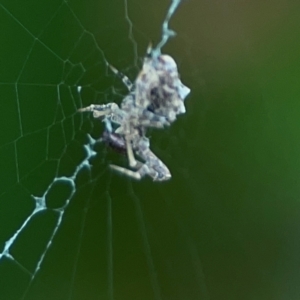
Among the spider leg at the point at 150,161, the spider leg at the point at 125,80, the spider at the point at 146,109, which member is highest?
the spider leg at the point at 125,80

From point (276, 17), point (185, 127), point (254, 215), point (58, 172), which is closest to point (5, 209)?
point (58, 172)

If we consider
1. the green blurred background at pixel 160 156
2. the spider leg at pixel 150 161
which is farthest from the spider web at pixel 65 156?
the spider leg at pixel 150 161

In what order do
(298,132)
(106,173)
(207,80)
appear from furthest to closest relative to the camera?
(298,132) < (207,80) < (106,173)

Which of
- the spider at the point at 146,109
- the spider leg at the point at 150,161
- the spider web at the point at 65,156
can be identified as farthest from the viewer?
the spider leg at the point at 150,161

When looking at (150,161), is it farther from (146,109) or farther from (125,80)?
(125,80)

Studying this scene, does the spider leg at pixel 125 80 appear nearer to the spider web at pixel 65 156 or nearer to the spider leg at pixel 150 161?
the spider web at pixel 65 156

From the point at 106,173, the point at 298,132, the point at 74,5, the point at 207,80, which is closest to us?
the point at 74,5

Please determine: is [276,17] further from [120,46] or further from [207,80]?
[120,46]
